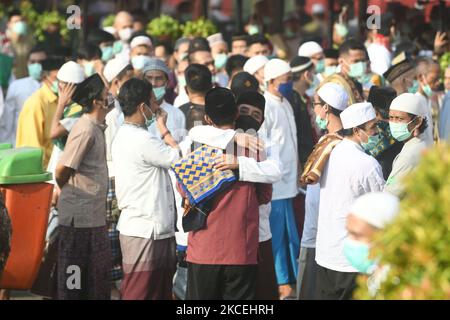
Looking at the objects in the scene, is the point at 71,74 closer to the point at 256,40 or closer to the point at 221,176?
the point at 221,176

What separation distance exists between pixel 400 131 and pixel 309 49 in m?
5.13

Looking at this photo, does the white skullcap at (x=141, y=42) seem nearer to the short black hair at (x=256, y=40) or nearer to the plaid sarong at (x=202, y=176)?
the short black hair at (x=256, y=40)

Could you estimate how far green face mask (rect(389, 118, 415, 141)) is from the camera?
27.8ft

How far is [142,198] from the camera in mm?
8500

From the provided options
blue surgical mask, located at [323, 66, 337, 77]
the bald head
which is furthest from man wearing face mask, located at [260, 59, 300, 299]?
the bald head

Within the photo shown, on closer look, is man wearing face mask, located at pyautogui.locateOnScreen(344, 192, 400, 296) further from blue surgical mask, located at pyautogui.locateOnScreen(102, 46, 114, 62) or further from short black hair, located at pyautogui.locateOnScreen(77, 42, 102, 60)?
blue surgical mask, located at pyautogui.locateOnScreen(102, 46, 114, 62)

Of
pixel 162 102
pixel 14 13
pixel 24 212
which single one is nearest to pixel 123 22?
pixel 14 13

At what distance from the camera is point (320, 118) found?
29.7ft

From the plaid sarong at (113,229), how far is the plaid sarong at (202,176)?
1.73m

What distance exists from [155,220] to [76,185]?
772 mm

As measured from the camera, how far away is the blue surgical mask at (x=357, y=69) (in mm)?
12062

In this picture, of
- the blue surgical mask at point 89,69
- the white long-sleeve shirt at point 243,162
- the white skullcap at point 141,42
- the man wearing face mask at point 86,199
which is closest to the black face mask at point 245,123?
the white long-sleeve shirt at point 243,162

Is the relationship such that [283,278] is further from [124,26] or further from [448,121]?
[124,26]
